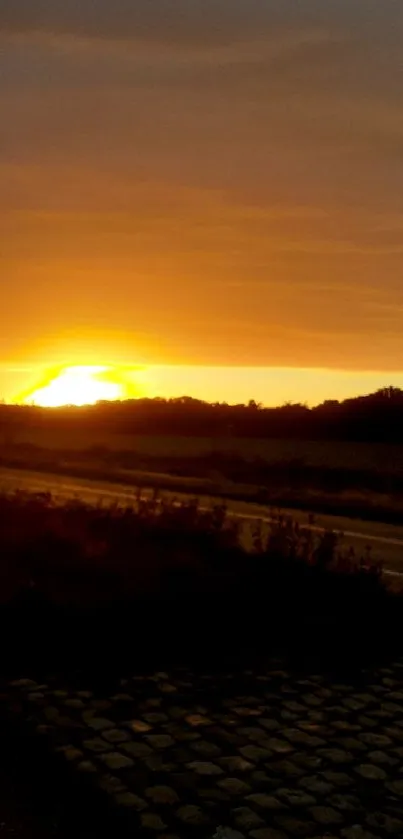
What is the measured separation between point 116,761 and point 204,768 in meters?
0.50

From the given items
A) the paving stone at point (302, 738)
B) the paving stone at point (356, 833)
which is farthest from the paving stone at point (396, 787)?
the paving stone at point (302, 738)

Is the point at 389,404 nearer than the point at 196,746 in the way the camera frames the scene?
No

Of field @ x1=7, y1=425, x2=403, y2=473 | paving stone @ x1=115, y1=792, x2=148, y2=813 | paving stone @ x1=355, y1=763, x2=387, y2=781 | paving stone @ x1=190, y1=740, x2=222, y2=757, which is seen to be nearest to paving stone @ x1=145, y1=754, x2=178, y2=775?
paving stone @ x1=190, y1=740, x2=222, y2=757

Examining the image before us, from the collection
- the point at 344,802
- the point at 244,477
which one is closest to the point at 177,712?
the point at 344,802

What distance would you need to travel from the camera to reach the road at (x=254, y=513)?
16067mm

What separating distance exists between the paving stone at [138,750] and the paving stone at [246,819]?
0.89 metres

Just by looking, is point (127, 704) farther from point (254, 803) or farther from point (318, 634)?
point (318, 634)

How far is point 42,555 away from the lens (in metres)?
11.8

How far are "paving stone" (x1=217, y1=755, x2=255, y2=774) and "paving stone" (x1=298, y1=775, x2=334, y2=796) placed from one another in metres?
0.34

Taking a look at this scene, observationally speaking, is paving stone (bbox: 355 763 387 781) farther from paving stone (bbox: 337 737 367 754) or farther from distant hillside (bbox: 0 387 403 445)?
distant hillside (bbox: 0 387 403 445)

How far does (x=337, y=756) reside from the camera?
6203 mm

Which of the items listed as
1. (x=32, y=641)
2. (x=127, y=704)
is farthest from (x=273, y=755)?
(x=32, y=641)

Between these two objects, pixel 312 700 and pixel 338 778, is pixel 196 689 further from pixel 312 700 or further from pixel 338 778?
pixel 338 778

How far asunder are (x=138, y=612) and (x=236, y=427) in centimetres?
4157
